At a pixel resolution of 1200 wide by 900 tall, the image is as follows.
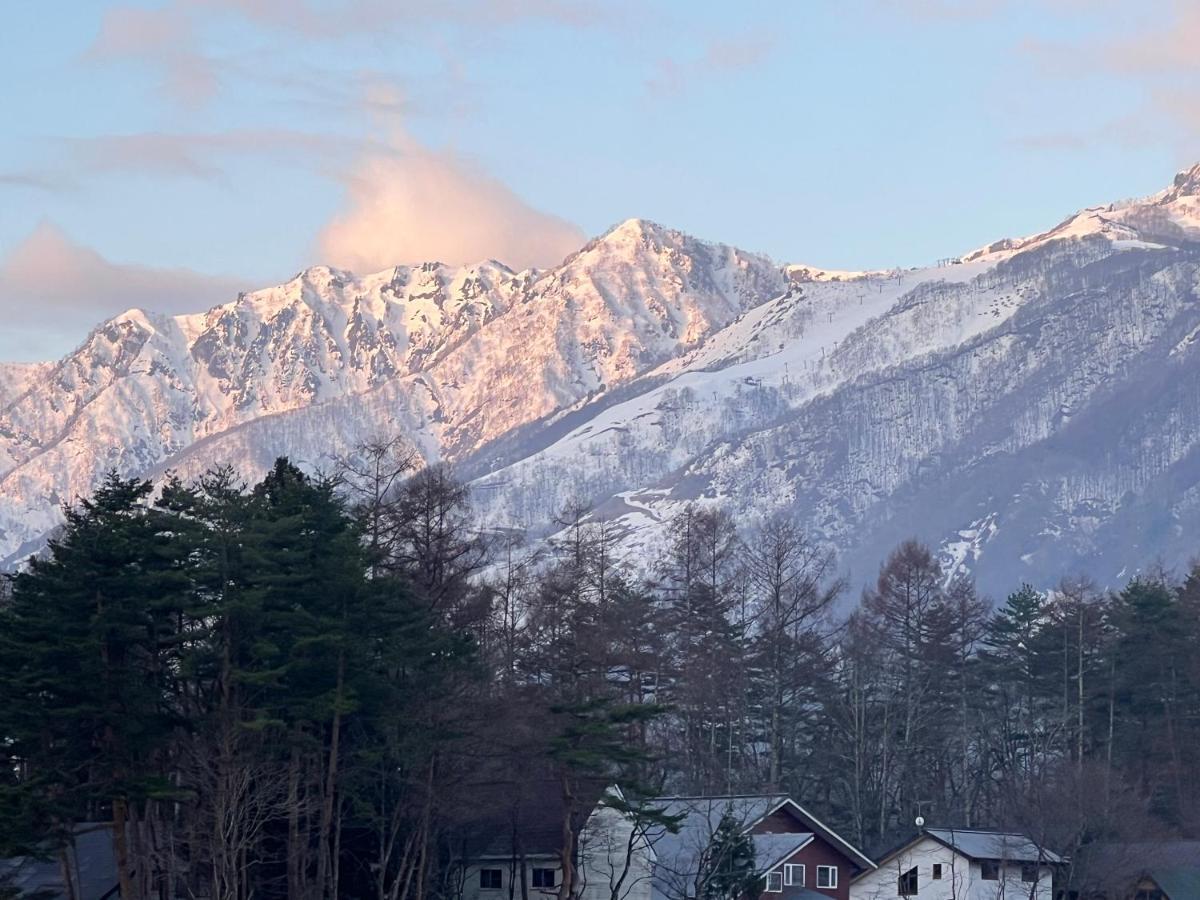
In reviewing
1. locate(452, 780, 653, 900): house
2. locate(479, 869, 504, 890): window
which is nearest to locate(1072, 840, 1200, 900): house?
locate(452, 780, 653, 900): house

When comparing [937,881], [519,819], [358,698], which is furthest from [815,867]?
[358,698]

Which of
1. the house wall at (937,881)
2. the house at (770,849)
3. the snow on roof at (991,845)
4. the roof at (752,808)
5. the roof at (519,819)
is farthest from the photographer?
the house wall at (937,881)

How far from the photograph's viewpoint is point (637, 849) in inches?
2323

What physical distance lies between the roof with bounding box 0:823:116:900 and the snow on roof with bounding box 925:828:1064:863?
95.0ft

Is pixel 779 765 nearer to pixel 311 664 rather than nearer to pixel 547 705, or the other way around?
pixel 547 705

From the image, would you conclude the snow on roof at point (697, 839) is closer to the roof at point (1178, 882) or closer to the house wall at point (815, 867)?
the house wall at point (815, 867)

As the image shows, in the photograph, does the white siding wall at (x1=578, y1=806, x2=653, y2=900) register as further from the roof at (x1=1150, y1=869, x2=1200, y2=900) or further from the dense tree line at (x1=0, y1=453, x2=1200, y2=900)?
the roof at (x1=1150, y1=869, x2=1200, y2=900)

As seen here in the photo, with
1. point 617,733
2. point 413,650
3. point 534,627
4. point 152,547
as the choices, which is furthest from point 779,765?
point 152,547

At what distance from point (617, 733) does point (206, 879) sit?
→ 11884 millimetres

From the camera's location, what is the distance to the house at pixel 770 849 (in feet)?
207

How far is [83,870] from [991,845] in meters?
32.2

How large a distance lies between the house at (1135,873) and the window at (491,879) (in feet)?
62.6

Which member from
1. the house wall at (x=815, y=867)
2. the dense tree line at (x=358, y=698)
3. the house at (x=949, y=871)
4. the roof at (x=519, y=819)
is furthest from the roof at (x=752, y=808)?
the roof at (x=519, y=819)

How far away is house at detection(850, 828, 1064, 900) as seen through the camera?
71000 millimetres
